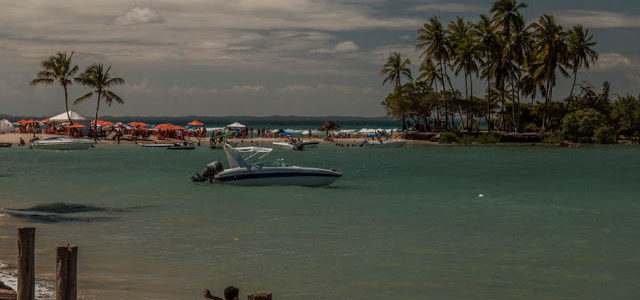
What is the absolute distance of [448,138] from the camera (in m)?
94.7

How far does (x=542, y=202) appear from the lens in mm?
33375

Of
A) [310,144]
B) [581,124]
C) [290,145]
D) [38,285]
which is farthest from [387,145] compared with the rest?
[38,285]

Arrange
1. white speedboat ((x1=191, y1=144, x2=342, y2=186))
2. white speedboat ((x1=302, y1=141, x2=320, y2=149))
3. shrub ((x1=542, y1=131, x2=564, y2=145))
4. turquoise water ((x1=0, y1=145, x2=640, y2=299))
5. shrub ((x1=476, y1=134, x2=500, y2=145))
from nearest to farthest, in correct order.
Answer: turquoise water ((x1=0, y1=145, x2=640, y2=299)), white speedboat ((x1=191, y1=144, x2=342, y2=186)), white speedboat ((x1=302, y1=141, x2=320, y2=149)), shrub ((x1=542, y1=131, x2=564, y2=145)), shrub ((x1=476, y1=134, x2=500, y2=145))

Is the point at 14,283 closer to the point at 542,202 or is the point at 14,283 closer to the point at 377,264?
the point at 377,264

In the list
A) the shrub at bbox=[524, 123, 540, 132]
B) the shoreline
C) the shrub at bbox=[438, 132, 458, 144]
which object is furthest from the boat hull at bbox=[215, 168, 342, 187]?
the shrub at bbox=[524, 123, 540, 132]

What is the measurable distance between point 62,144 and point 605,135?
7032 cm

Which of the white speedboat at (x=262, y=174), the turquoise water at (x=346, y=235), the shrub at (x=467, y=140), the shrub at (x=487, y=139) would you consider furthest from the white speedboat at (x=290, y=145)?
the white speedboat at (x=262, y=174)

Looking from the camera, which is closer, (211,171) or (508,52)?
(211,171)

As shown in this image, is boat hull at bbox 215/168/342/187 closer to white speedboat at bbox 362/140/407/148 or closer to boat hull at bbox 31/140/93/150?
boat hull at bbox 31/140/93/150

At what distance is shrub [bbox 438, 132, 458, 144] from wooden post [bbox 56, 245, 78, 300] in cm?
8776

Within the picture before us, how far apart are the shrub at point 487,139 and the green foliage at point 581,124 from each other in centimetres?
918

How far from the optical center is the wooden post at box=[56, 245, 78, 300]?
9.20 m

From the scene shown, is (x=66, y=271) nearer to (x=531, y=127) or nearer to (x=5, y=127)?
(x=531, y=127)

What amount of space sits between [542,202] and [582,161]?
107 ft
